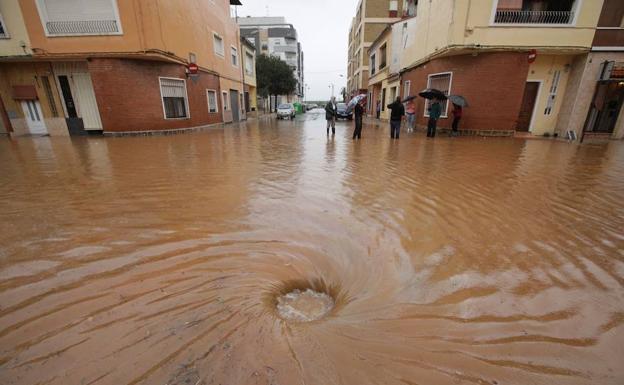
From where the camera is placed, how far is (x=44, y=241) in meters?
2.97

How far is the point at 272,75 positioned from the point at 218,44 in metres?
17.7

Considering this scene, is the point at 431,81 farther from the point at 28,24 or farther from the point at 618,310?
the point at 28,24

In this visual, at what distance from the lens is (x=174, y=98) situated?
571 inches

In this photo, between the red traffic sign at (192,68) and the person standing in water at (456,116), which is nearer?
the person standing in water at (456,116)

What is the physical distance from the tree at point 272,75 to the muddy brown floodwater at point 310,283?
33882mm

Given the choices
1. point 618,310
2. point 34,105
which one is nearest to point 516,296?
point 618,310

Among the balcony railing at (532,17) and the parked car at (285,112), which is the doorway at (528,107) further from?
the parked car at (285,112)

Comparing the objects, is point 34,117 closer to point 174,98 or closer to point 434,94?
point 174,98

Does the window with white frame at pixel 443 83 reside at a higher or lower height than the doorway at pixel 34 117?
higher

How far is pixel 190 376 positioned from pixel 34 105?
1803 cm

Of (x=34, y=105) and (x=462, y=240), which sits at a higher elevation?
(x=34, y=105)

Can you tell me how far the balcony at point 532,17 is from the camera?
39.7 feet

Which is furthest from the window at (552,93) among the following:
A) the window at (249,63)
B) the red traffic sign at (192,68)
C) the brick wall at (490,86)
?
the window at (249,63)

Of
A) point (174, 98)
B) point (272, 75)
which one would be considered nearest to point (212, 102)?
point (174, 98)
